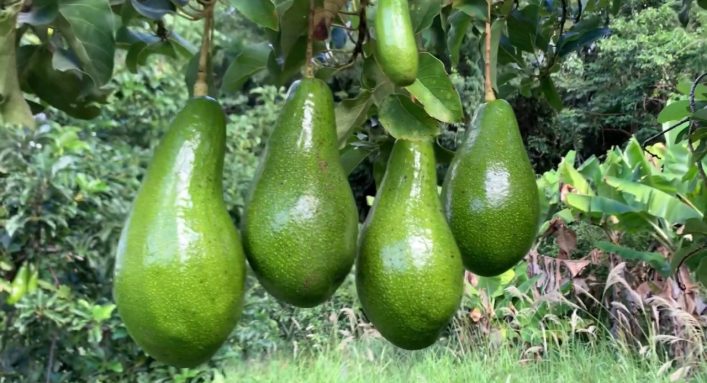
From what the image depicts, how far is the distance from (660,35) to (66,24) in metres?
8.55

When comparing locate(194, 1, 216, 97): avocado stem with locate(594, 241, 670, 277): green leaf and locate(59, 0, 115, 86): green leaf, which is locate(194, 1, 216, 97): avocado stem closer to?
locate(59, 0, 115, 86): green leaf

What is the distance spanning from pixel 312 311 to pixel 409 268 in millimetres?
4821

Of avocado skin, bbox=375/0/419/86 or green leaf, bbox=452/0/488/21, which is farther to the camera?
green leaf, bbox=452/0/488/21

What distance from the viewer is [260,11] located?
2.20 ft

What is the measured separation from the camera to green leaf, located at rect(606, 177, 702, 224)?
11.1 ft

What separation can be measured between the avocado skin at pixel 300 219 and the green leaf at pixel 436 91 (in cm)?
11

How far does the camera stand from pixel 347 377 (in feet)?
11.6

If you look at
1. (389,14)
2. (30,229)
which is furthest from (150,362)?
(389,14)

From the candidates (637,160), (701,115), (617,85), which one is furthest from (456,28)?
(617,85)

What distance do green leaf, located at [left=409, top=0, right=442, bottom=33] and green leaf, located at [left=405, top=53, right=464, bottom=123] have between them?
8cm

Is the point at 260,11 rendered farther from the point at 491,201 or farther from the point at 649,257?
the point at 649,257

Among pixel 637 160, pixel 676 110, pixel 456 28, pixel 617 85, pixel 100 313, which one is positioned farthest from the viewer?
pixel 617 85

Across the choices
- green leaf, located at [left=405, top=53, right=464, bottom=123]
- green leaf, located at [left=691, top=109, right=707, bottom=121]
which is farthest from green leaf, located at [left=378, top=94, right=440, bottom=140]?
green leaf, located at [left=691, top=109, right=707, bottom=121]

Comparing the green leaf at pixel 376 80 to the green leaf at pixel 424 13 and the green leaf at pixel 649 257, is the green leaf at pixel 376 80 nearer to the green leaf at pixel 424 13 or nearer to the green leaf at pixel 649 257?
the green leaf at pixel 424 13
